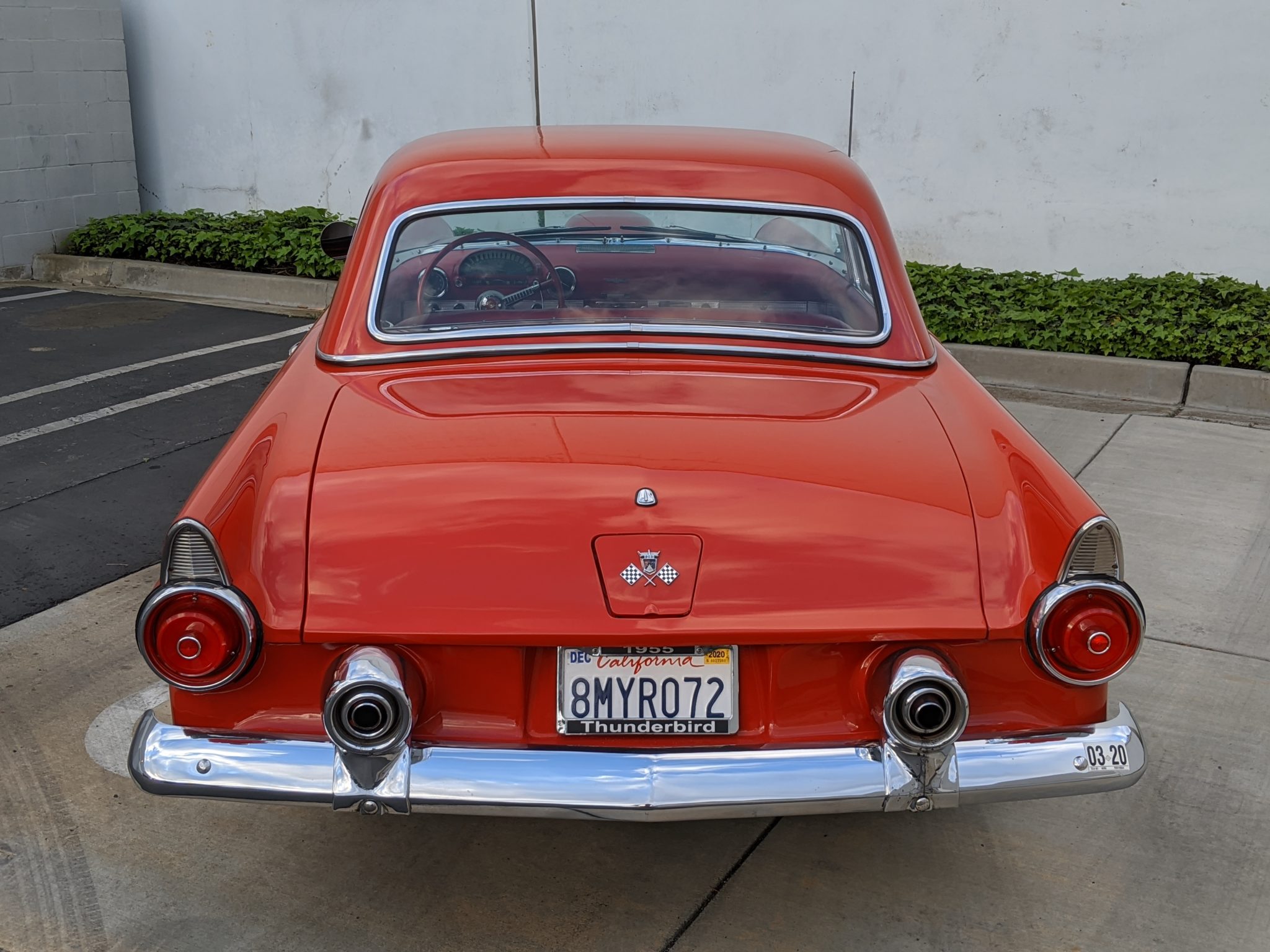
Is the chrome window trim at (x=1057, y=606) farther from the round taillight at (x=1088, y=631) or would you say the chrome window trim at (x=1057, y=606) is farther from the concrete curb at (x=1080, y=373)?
the concrete curb at (x=1080, y=373)

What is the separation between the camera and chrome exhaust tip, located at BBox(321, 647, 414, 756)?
2281mm

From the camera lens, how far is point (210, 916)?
9.17 feet

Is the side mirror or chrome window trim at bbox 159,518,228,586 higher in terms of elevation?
the side mirror

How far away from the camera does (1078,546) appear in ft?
8.25

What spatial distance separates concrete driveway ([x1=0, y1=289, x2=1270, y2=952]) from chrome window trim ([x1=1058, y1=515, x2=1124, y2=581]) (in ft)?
2.79

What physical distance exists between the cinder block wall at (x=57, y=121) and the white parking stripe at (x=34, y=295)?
73 cm

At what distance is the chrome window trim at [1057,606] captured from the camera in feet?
7.88

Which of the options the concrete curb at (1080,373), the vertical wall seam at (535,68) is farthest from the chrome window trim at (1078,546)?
the concrete curb at (1080,373)

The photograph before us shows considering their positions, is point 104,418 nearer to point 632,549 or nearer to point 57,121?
point 632,549

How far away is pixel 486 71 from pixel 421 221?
22.6 feet

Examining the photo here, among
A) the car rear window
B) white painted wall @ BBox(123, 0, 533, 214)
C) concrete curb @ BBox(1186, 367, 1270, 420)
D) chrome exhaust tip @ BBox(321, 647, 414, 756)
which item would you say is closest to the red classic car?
chrome exhaust tip @ BBox(321, 647, 414, 756)

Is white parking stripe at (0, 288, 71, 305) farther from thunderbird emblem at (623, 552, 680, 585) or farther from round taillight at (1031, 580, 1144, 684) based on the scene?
round taillight at (1031, 580, 1144, 684)

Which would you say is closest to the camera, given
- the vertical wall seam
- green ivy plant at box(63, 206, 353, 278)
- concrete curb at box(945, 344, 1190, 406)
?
the vertical wall seam


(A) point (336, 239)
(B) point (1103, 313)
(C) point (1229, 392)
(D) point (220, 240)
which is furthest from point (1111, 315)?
(D) point (220, 240)
